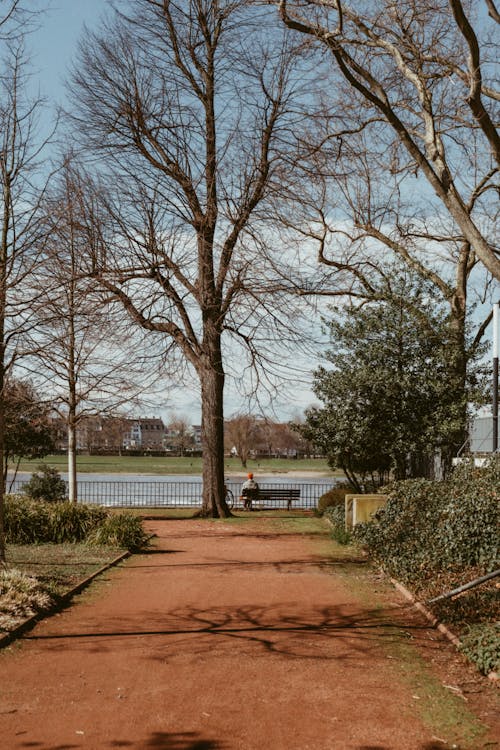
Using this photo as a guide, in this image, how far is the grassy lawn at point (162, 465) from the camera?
5949cm

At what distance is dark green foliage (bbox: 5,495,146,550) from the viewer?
1730 centimetres

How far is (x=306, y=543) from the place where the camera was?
747 inches

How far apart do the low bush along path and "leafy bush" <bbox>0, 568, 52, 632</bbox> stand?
29 centimetres

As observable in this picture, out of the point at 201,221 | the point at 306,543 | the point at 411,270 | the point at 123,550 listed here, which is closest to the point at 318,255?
the point at 411,270

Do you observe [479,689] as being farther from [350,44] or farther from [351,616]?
[350,44]

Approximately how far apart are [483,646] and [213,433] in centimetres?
1889

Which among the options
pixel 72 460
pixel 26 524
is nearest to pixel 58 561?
pixel 26 524

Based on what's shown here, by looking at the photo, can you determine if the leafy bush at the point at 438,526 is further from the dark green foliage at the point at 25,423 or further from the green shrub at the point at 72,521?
the dark green foliage at the point at 25,423

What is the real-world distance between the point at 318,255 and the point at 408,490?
521 inches

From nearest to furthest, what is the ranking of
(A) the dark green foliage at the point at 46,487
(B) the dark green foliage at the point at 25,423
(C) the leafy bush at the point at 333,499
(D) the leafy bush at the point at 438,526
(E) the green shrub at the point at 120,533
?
(D) the leafy bush at the point at 438,526, (E) the green shrub at the point at 120,533, (B) the dark green foliage at the point at 25,423, (C) the leafy bush at the point at 333,499, (A) the dark green foliage at the point at 46,487

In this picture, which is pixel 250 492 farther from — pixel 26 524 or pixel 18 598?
pixel 18 598

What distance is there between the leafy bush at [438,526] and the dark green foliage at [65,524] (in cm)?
500

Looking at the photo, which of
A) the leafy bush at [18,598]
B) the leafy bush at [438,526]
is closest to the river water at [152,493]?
the leafy bush at [438,526]

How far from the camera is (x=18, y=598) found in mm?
9852
